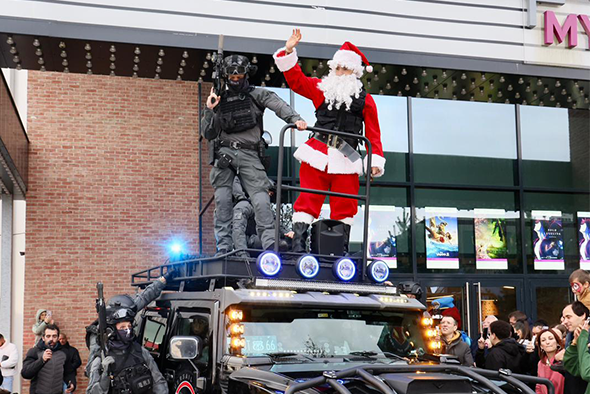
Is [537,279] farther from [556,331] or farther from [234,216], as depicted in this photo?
[234,216]

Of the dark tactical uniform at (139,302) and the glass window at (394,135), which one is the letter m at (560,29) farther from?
the dark tactical uniform at (139,302)

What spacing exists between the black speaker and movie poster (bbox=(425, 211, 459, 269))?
7554 millimetres

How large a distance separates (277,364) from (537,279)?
10.3 metres

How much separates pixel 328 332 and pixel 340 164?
2089 millimetres

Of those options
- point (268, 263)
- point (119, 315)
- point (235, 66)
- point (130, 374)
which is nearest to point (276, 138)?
point (235, 66)

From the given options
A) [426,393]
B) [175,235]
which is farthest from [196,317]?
[175,235]

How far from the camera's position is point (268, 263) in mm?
4953

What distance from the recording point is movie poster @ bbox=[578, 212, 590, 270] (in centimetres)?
1377

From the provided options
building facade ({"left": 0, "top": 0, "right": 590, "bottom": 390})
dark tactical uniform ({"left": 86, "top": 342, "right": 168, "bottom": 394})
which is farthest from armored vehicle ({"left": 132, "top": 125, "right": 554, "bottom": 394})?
building facade ({"left": 0, "top": 0, "right": 590, "bottom": 390})

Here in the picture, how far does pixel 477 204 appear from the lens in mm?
13656

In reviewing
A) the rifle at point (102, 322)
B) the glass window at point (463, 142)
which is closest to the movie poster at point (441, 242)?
the glass window at point (463, 142)

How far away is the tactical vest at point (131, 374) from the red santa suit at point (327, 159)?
1.85m

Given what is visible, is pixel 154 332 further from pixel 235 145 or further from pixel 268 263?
pixel 235 145

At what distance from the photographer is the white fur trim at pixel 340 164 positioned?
6484 millimetres
